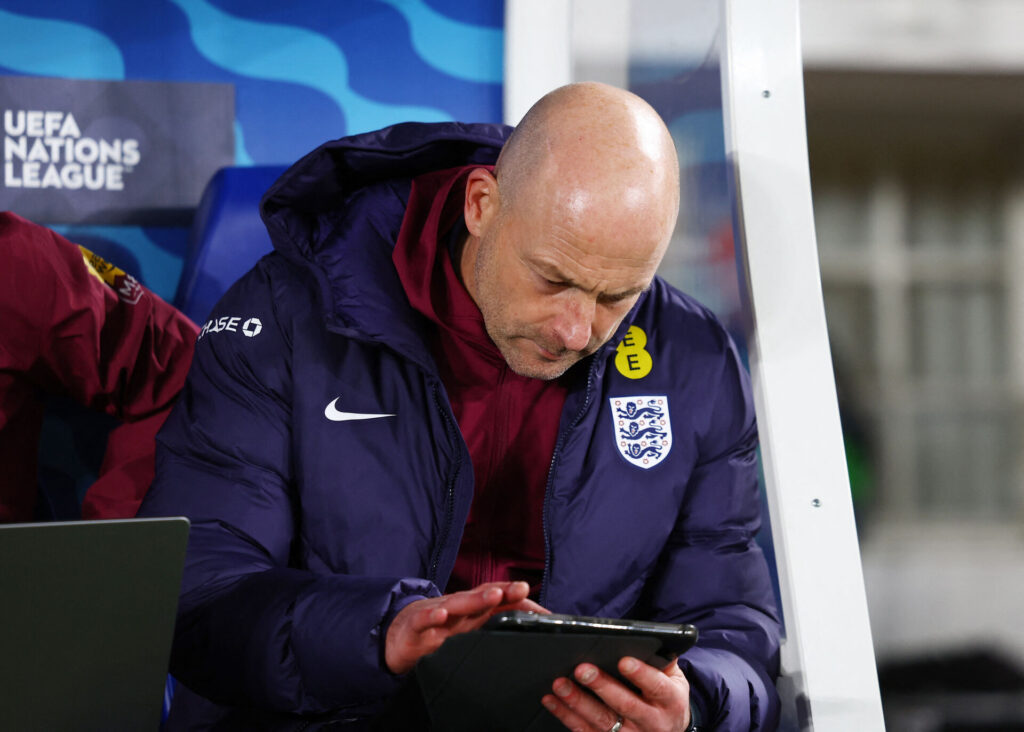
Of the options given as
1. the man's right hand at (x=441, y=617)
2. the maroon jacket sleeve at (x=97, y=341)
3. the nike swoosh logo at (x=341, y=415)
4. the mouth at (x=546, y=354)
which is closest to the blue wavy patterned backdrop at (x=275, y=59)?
the maroon jacket sleeve at (x=97, y=341)

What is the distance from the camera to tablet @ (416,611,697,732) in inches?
23.4

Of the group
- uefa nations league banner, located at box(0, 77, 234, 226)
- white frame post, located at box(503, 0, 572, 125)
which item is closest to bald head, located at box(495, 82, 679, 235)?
white frame post, located at box(503, 0, 572, 125)

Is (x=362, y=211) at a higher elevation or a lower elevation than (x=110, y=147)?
lower

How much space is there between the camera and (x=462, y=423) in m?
1.02

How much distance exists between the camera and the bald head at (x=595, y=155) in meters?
0.88

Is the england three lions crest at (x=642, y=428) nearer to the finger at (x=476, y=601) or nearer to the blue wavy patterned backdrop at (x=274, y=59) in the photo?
the finger at (x=476, y=601)

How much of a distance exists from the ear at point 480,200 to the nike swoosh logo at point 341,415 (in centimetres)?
20

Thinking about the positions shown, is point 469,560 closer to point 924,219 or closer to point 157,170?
point 157,170

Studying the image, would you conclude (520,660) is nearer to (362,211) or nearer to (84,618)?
(84,618)

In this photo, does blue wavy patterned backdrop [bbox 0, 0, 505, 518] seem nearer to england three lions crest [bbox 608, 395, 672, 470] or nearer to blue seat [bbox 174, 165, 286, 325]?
blue seat [bbox 174, 165, 286, 325]

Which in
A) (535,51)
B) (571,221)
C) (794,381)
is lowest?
(794,381)

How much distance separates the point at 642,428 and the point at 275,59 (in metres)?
1.05

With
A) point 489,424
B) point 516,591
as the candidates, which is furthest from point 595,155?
point 516,591

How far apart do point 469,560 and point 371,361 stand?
0.73 feet
